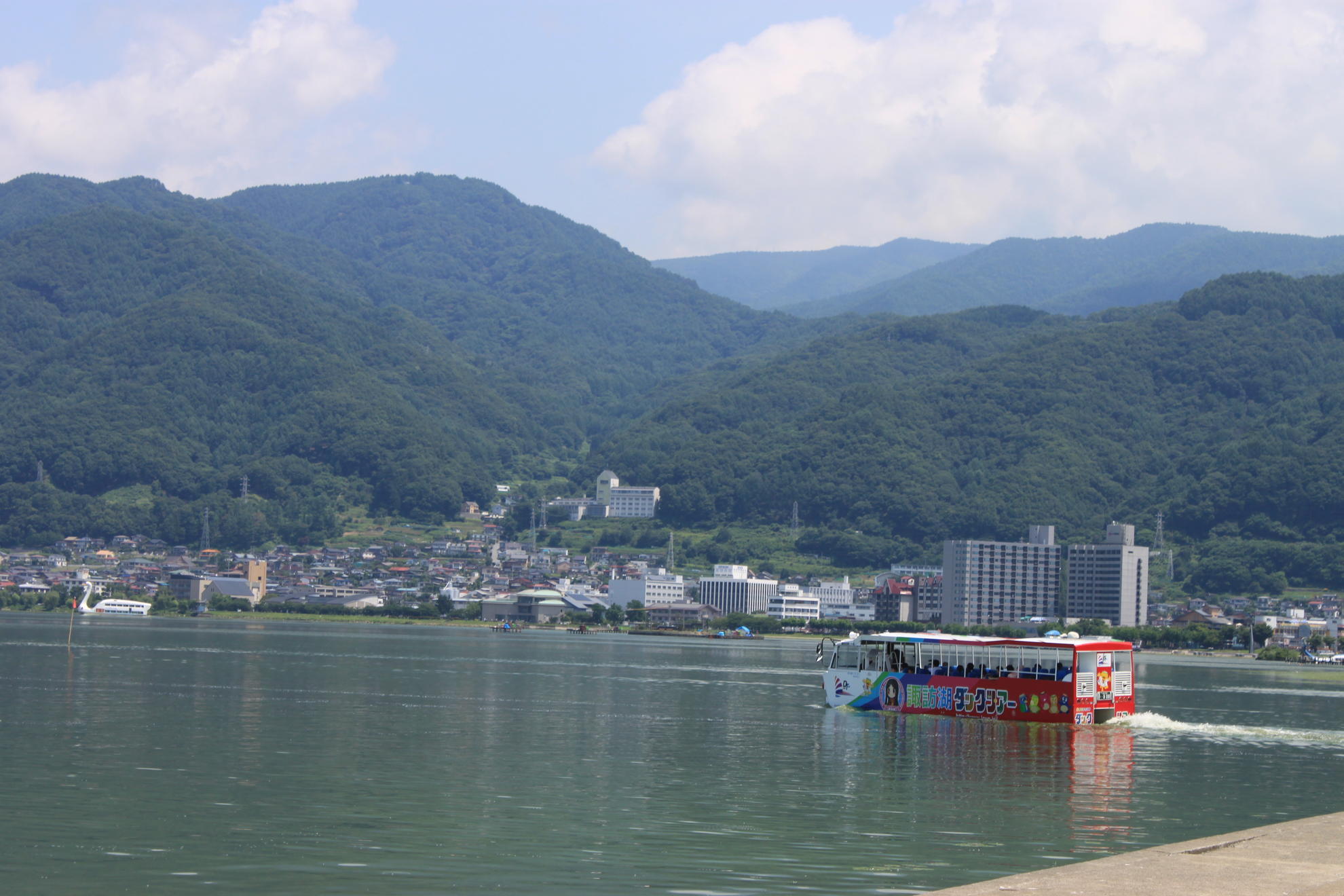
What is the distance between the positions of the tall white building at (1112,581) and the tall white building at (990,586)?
343cm

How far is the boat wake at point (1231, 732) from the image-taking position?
48938mm

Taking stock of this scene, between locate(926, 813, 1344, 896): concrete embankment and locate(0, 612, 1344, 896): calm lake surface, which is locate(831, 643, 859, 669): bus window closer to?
locate(0, 612, 1344, 896): calm lake surface

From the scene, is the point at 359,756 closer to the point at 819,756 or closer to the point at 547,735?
the point at 547,735

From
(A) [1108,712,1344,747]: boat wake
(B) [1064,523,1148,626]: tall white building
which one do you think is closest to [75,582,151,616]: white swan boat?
(B) [1064,523,1148,626]: tall white building

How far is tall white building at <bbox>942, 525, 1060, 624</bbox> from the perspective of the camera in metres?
197

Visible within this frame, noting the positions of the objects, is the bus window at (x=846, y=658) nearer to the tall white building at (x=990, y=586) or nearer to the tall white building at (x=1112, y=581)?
the tall white building at (x=1112, y=581)

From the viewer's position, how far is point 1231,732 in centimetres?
5109

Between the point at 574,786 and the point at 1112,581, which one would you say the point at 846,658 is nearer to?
the point at 574,786

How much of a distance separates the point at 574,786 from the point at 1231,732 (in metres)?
28.0

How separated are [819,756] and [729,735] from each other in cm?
619

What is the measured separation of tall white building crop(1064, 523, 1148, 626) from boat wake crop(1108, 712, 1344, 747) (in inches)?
5363

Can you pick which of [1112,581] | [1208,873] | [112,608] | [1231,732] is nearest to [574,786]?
[1208,873]

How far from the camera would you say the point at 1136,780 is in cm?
3559

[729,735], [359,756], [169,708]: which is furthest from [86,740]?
[729,735]
